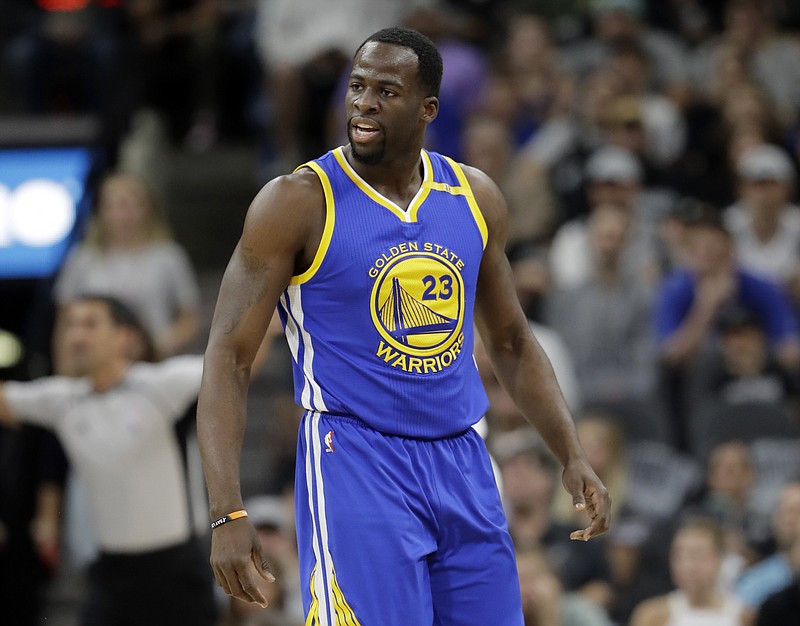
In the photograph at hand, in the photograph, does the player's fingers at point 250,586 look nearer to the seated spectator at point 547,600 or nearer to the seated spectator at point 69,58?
the seated spectator at point 547,600

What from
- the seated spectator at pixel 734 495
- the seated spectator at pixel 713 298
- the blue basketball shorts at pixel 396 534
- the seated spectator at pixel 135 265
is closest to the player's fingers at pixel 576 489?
the blue basketball shorts at pixel 396 534

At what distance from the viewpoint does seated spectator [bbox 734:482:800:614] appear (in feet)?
23.8

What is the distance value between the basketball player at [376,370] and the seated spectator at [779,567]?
320 centimetres

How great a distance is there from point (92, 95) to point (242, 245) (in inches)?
339

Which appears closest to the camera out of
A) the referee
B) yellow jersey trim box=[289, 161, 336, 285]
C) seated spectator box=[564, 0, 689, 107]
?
yellow jersey trim box=[289, 161, 336, 285]

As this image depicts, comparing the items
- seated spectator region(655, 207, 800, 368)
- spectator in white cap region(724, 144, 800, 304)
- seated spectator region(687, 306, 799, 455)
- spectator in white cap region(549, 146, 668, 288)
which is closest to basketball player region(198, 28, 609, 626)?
seated spectator region(687, 306, 799, 455)

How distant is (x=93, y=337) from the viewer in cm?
707

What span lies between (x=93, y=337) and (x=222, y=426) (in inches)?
126

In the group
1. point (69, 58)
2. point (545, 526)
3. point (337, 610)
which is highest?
point (69, 58)

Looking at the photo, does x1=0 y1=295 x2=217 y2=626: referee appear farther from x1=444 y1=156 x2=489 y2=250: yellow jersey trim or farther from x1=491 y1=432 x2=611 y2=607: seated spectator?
x1=444 y1=156 x2=489 y2=250: yellow jersey trim

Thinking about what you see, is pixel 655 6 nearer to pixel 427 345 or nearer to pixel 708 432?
pixel 708 432

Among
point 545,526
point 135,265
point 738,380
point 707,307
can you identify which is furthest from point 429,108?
point 135,265

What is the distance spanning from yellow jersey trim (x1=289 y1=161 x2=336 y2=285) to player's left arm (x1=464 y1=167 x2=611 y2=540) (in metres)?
0.53

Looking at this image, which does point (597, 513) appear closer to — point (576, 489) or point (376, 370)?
point (576, 489)
